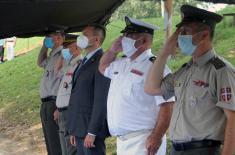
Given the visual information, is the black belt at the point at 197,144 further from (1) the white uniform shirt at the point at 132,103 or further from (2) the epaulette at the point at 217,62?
(1) the white uniform shirt at the point at 132,103

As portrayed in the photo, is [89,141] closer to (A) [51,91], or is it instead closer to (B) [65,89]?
(B) [65,89]

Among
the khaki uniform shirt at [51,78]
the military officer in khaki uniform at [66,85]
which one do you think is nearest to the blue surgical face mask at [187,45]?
the military officer in khaki uniform at [66,85]

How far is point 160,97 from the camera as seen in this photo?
4191 mm

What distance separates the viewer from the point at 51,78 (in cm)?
691

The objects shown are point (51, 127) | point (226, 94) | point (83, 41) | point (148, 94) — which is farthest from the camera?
point (51, 127)

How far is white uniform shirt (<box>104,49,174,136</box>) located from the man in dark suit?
2.20 feet

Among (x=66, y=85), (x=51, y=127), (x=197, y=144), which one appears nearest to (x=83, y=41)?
(x=66, y=85)

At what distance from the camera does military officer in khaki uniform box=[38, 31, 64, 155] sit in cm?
688

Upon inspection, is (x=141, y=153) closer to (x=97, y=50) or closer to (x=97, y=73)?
(x=97, y=73)

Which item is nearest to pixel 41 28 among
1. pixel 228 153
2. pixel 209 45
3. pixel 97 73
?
pixel 97 73

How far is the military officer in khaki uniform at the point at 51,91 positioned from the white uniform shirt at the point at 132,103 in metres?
2.44

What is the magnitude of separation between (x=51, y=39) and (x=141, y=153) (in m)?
3.06

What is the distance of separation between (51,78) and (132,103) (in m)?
2.74

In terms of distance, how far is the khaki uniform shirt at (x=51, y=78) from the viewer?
686 cm
